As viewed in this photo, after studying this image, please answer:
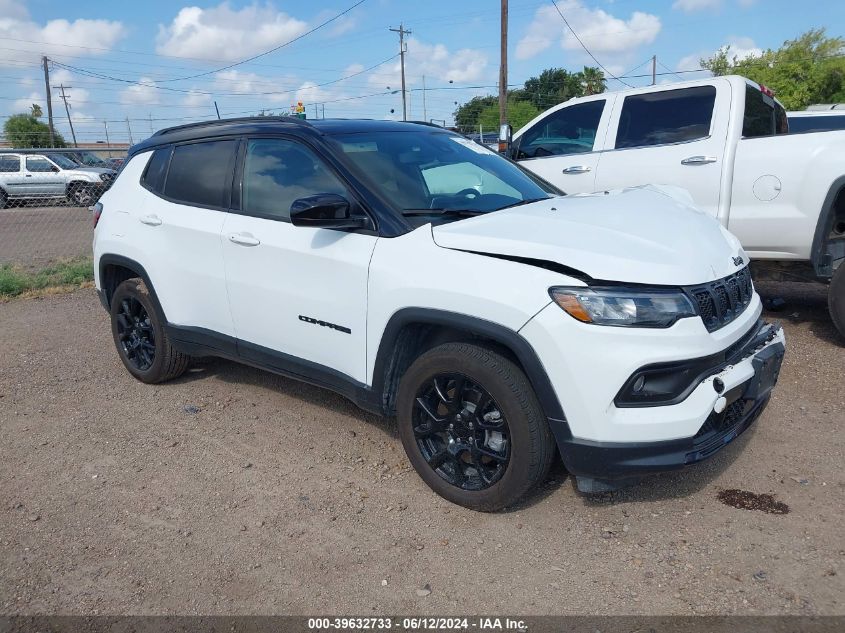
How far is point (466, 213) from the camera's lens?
3.61 metres

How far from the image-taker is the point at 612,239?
9.87 ft

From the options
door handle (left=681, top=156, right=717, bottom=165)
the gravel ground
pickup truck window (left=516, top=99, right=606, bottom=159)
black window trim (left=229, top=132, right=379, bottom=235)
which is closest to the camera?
black window trim (left=229, top=132, right=379, bottom=235)

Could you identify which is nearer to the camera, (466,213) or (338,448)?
(466,213)

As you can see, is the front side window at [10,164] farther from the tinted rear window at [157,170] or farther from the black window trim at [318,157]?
the black window trim at [318,157]

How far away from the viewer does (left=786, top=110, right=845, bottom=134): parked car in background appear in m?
8.73

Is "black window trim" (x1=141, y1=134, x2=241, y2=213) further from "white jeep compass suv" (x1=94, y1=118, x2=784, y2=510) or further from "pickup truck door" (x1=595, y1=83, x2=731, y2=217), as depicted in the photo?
"pickup truck door" (x1=595, y1=83, x2=731, y2=217)

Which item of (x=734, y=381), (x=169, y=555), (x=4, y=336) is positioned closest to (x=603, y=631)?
(x=734, y=381)

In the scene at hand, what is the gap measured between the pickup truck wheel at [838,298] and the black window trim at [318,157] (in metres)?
3.76

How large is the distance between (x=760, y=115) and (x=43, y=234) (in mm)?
13182

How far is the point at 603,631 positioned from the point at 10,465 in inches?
135

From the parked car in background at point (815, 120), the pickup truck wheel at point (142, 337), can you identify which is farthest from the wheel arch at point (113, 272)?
the parked car in background at point (815, 120)

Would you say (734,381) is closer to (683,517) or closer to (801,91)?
(683,517)

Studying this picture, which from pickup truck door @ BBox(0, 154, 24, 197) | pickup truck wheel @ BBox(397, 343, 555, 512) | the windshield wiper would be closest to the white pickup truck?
the windshield wiper

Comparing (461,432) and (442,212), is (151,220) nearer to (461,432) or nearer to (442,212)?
(442,212)
